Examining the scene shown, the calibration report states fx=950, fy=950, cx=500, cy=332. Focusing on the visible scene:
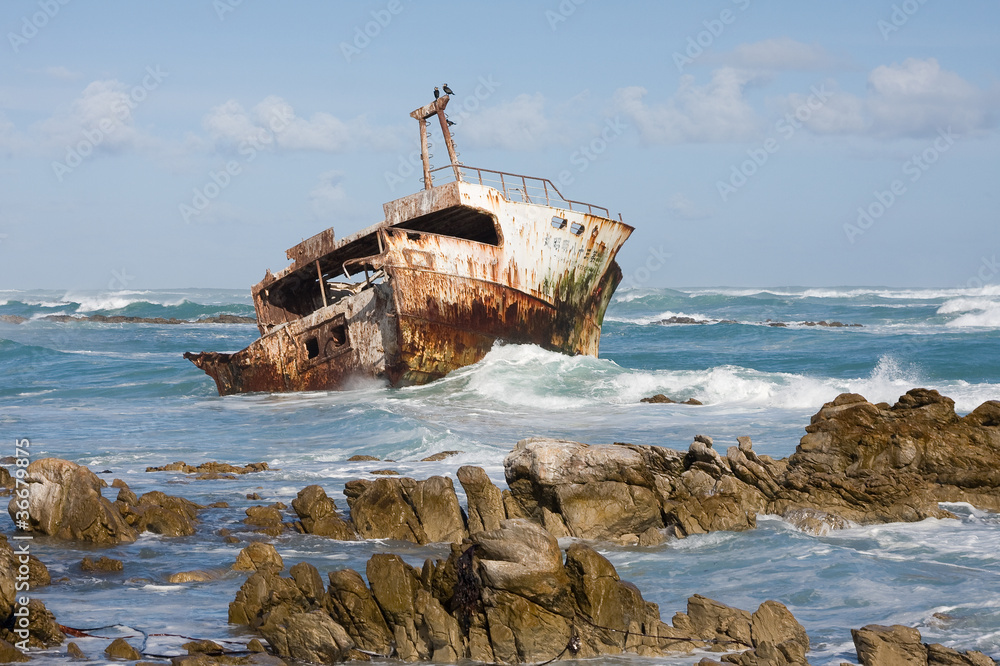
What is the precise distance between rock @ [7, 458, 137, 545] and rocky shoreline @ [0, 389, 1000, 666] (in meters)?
0.01

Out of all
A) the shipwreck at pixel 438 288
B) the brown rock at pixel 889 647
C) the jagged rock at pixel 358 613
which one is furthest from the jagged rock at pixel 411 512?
the shipwreck at pixel 438 288

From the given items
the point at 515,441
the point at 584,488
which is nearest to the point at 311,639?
the point at 584,488

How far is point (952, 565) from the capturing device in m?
7.12

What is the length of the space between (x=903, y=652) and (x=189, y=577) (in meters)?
4.84

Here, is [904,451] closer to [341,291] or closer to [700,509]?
[700,509]

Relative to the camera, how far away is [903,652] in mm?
A: 5000

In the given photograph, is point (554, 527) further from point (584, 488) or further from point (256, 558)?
point (256, 558)

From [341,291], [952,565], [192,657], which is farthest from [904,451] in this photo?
[341,291]

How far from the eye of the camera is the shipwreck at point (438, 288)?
18859 millimetres

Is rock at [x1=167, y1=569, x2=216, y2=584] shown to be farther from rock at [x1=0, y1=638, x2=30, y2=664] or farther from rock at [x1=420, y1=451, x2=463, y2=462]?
rock at [x1=420, y1=451, x2=463, y2=462]

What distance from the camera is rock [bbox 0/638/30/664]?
516cm

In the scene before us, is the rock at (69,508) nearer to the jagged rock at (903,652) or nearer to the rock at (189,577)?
the rock at (189,577)

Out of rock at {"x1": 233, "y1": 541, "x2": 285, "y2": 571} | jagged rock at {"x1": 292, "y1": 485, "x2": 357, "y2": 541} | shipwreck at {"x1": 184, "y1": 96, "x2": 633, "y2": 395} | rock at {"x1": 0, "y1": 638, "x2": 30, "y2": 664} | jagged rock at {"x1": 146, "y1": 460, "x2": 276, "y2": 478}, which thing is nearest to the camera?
rock at {"x1": 0, "y1": 638, "x2": 30, "y2": 664}

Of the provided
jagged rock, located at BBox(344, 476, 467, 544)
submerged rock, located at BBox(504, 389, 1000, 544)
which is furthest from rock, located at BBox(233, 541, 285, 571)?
submerged rock, located at BBox(504, 389, 1000, 544)
